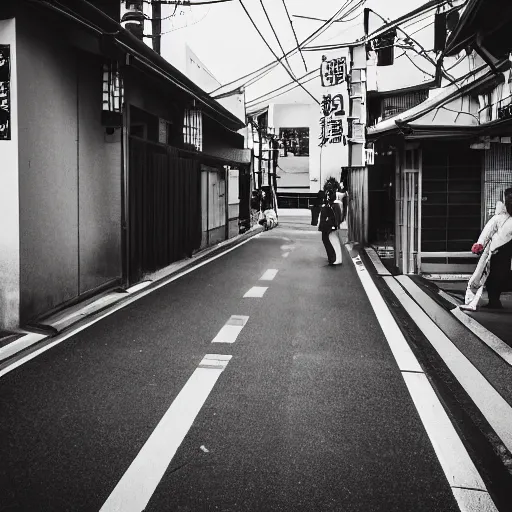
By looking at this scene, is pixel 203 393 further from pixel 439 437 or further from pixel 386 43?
pixel 386 43

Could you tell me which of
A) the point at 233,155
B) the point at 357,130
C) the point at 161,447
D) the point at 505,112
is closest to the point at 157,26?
the point at 357,130

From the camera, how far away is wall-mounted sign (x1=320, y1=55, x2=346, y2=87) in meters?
23.5

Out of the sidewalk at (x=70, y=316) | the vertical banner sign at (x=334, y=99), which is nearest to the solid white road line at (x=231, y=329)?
the sidewalk at (x=70, y=316)

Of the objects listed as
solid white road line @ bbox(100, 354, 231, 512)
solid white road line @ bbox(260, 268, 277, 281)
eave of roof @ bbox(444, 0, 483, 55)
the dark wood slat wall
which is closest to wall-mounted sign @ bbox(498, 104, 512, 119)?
eave of roof @ bbox(444, 0, 483, 55)

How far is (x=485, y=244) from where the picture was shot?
1080 centimetres

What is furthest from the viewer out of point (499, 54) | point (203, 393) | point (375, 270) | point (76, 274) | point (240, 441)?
point (375, 270)

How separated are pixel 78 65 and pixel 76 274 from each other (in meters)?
3.75

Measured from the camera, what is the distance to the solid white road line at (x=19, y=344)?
24.7ft

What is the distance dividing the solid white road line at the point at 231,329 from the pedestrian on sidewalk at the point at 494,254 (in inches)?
160

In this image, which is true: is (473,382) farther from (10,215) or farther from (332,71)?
(332,71)

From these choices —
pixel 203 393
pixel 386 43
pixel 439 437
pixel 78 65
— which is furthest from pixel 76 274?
pixel 386 43

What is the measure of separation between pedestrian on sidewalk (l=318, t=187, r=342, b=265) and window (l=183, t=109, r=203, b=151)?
418 centimetres

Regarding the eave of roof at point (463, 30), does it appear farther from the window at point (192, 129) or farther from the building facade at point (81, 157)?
the window at point (192, 129)

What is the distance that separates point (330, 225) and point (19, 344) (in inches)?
430
